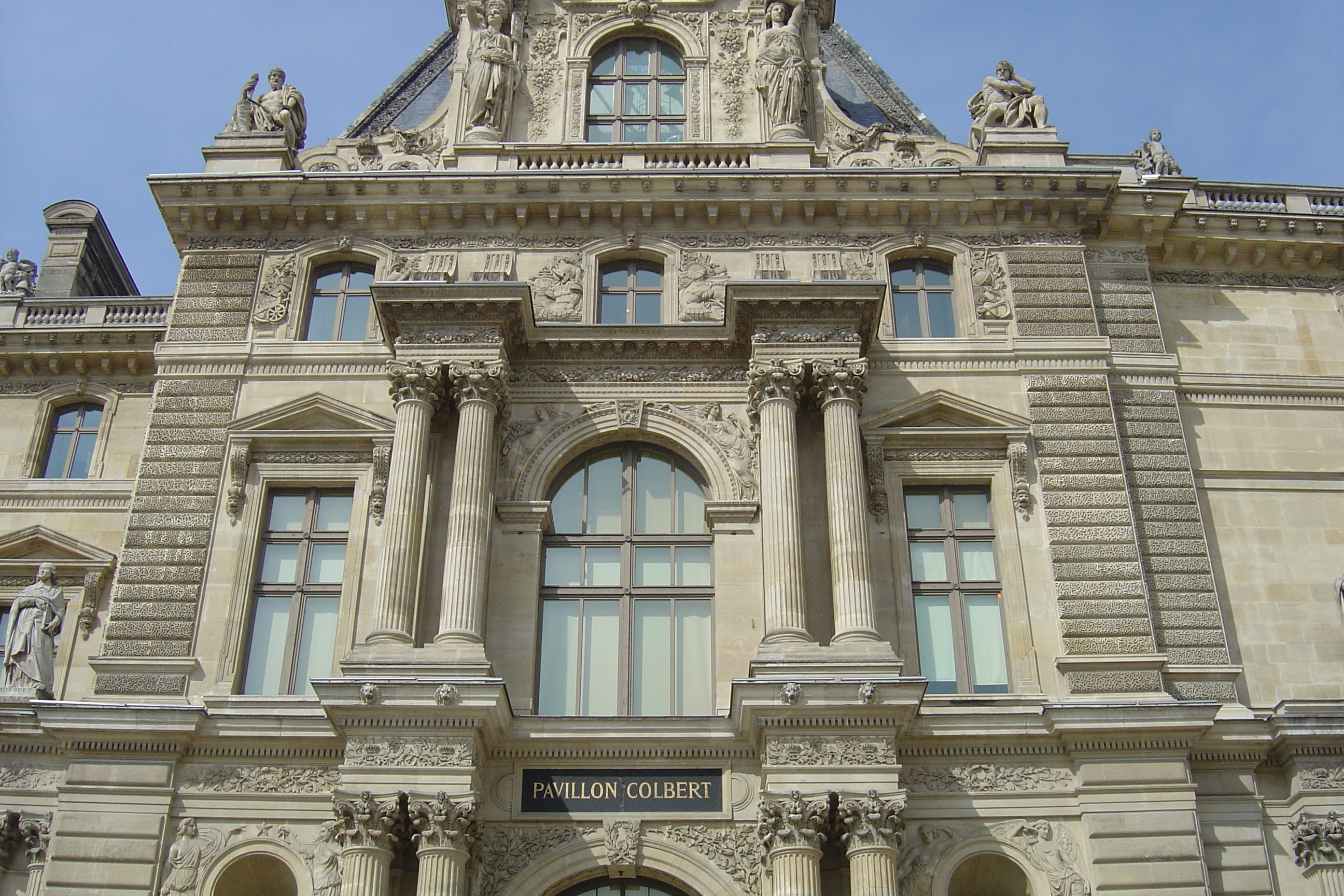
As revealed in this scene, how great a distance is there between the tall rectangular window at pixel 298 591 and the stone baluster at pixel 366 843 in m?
2.78

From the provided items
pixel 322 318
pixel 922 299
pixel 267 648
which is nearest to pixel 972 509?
pixel 922 299

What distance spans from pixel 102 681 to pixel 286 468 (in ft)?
13.9

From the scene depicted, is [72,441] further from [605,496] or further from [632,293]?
[632,293]

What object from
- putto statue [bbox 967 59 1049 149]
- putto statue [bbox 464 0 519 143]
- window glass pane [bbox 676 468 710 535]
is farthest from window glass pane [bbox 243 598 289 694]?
putto statue [bbox 967 59 1049 149]

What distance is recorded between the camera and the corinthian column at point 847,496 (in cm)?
1983

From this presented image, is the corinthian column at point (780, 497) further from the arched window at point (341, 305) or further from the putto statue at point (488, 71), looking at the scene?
the putto statue at point (488, 71)

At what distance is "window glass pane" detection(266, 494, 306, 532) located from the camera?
72.6 feet

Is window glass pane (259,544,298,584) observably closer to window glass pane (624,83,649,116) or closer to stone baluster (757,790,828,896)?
stone baluster (757,790,828,896)

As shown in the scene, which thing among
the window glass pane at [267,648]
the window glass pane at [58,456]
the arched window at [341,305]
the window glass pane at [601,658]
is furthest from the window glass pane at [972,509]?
the window glass pane at [58,456]

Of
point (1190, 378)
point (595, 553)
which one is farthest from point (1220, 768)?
point (595, 553)

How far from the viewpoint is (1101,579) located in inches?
827

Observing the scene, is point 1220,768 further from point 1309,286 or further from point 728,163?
point 728,163

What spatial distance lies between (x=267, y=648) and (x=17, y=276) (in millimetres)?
11655

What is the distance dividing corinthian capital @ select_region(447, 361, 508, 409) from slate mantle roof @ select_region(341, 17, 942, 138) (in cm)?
703
